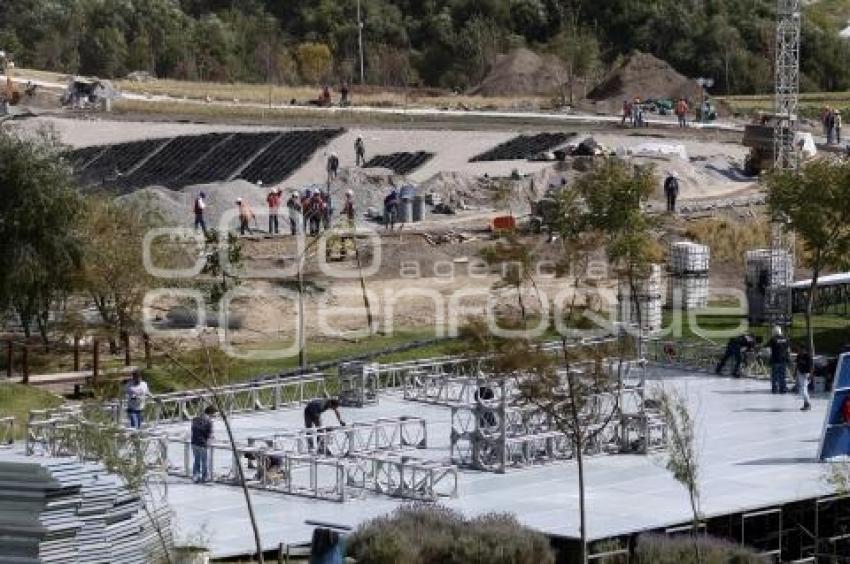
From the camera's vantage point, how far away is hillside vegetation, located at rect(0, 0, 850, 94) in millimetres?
107625

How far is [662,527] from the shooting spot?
27.1 metres

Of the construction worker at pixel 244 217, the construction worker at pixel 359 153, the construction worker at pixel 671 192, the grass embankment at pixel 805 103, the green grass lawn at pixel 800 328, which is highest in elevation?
the grass embankment at pixel 805 103

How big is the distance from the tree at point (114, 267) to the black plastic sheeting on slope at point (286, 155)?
974 inches

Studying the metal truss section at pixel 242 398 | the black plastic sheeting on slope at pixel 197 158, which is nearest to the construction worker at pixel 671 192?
the black plastic sheeting on slope at pixel 197 158

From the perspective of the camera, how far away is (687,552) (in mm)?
25297

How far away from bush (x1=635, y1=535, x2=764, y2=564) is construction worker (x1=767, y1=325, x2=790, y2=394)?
1185 centimetres

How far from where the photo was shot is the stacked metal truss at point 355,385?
37.1 meters

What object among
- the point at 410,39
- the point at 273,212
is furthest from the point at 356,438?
the point at 410,39

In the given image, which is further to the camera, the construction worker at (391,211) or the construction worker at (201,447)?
the construction worker at (391,211)

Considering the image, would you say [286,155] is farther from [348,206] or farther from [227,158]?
[348,206]

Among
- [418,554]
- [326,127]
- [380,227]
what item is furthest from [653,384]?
[326,127]

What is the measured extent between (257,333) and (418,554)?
23.1 m

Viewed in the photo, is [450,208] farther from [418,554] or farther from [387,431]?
[418,554]

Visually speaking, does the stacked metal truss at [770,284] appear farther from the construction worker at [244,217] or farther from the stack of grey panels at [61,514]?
the stack of grey panels at [61,514]
